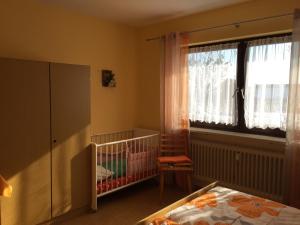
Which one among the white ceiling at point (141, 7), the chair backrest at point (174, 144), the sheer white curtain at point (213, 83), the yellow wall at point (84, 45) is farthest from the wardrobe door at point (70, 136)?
the sheer white curtain at point (213, 83)

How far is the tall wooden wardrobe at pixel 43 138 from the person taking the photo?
233cm

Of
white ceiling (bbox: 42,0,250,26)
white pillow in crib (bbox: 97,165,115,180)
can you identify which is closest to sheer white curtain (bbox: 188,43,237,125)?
white ceiling (bbox: 42,0,250,26)

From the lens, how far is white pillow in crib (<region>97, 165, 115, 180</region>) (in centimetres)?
300

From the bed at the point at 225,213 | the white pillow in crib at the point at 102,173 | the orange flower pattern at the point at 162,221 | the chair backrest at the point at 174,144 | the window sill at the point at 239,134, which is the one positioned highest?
the window sill at the point at 239,134

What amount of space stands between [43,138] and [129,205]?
1350 millimetres

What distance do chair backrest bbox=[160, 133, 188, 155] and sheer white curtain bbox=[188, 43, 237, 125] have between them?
37cm

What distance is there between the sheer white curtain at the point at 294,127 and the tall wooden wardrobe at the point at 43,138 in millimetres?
2169

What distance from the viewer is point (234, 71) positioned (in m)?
3.31

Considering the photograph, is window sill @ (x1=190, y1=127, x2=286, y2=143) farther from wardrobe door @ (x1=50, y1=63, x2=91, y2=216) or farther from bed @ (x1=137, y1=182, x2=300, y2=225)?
wardrobe door @ (x1=50, y1=63, x2=91, y2=216)

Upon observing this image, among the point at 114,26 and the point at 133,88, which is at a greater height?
the point at 114,26

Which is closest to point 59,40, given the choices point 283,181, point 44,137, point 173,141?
point 44,137

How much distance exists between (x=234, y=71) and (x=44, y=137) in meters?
2.40

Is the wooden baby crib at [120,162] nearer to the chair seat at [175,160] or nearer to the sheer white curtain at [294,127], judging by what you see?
the chair seat at [175,160]

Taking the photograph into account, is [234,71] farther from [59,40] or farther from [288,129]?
[59,40]
